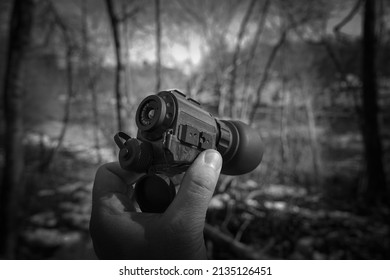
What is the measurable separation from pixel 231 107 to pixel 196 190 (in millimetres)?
2517

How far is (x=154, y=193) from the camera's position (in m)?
0.66

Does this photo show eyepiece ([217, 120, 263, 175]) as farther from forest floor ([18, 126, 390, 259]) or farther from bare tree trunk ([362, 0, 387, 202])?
bare tree trunk ([362, 0, 387, 202])

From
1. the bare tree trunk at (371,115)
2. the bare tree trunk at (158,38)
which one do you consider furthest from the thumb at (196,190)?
the bare tree trunk at (371,115)

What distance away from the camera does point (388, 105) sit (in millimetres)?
3510

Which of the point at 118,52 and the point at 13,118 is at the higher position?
the point at 118,52

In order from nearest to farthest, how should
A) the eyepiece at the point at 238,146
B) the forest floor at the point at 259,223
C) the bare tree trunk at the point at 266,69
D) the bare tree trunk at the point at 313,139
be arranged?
the eyepiece at the point at 238,146
the forest floor at the point at 259,223
the bare tree trunk at the point at 266,69
the bare tree trunk at the point at 313,139

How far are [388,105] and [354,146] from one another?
0.80m

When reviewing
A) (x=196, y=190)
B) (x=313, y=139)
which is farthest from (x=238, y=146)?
(x=313, y=139)

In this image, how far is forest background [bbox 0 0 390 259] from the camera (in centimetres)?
228

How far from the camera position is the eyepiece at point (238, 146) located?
0.84 metres

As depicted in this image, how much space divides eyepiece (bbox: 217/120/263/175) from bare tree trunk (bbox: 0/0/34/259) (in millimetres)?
1866

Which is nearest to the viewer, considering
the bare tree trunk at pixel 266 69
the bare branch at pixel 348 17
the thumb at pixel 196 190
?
the thumb at pixel 196 190

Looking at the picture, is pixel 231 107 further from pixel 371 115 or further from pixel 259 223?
pixel 371 115

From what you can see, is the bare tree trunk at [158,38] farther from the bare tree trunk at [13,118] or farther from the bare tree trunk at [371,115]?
the bare tree trunk at [371,115]
